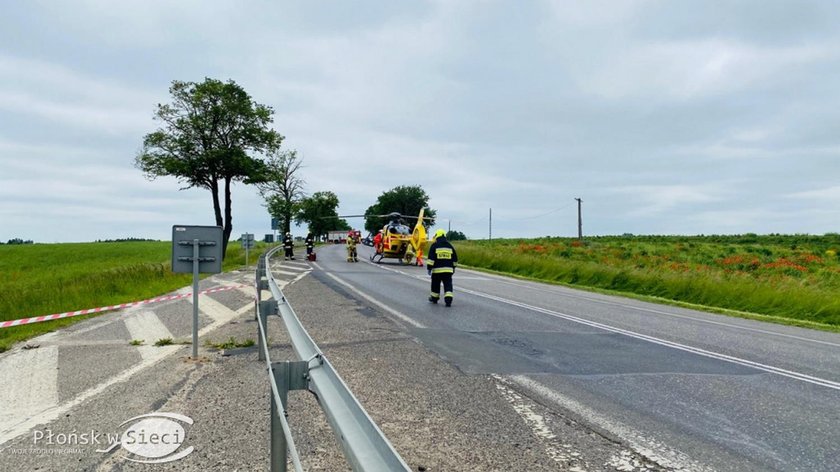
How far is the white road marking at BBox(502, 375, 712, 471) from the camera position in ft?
12.7

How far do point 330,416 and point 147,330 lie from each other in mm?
8478

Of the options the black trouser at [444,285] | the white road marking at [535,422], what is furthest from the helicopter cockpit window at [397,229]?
the white road marking at [535,422]

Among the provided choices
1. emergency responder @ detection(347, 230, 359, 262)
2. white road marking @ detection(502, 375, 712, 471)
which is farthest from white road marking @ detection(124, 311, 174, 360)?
emergency responder @ detection(347, 230, 359, 262)

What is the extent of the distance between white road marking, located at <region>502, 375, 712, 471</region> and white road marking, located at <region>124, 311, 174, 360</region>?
16.7 feet

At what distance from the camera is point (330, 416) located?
205 cm

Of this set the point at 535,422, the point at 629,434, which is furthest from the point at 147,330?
the point at 629,434

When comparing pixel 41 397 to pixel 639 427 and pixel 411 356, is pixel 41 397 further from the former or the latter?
pixel 639 427

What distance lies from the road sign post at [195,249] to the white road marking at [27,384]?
185 cm

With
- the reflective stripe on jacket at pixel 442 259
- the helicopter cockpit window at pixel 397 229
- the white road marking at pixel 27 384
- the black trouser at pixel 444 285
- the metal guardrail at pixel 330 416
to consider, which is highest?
the helicopter cockpit window at pixel 397 229

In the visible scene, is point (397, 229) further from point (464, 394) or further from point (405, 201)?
point (405, 201)

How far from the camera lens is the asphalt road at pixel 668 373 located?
429 cm

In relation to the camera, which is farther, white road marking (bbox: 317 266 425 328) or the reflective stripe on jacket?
the reflective stripe on jacket

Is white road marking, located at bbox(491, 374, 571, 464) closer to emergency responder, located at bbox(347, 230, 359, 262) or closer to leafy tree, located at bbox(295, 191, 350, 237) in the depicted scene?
emergency responder, located at bbox(347, 230, 359, 262)

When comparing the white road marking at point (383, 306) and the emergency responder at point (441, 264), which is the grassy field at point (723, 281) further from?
the white road marking at point (383, 306)
